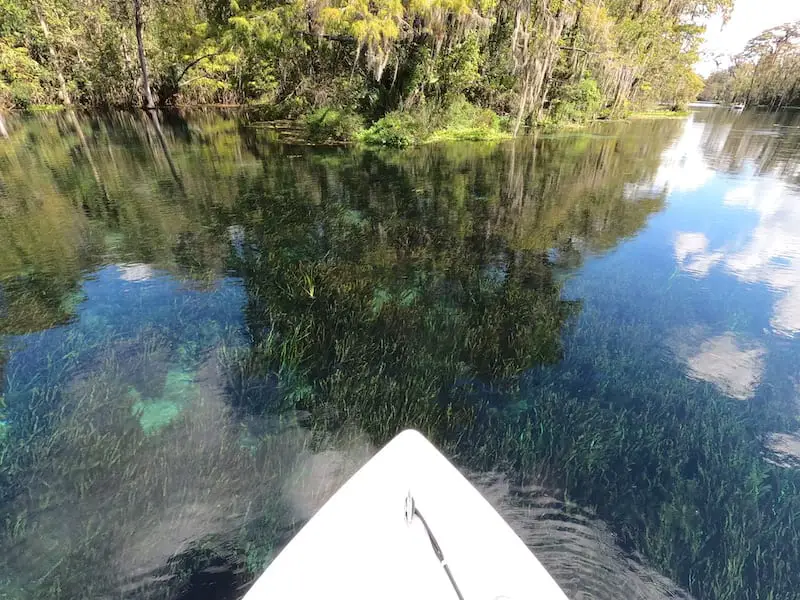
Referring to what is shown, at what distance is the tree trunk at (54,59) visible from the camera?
34.9 metres

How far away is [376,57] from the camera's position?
19.9 metres

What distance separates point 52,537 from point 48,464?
987 mm

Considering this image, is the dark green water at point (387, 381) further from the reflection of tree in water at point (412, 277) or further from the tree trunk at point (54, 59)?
the tree trunk at point (54, 59)

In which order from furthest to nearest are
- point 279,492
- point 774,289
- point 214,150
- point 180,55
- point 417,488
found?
point 180,55 < point 214,150 < point 774,289 < point 279,492 < point 417,488

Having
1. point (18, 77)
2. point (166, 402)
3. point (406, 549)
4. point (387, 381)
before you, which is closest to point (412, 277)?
point (387, 381)

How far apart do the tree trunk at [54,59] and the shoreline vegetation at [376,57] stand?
0.10 meters

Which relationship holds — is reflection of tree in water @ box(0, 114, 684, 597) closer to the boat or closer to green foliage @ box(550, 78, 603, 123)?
the boat

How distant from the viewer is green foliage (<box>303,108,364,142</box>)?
2408 centimetres

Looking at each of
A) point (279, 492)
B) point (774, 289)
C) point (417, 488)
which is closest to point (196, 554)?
point (279, 492)

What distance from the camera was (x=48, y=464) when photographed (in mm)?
4133

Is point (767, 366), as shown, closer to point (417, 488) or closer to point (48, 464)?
point (417, 488)

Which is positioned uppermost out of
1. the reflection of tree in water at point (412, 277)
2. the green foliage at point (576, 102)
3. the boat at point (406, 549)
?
the green foliage at point (576, 102)

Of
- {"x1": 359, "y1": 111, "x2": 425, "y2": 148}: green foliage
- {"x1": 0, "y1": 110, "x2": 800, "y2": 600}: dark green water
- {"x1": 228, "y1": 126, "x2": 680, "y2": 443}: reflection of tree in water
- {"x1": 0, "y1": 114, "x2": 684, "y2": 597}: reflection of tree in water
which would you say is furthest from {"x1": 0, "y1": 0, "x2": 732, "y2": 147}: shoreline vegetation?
{"x1": 0, "y1": 110, "x2": 800, "y2": 600}: dark green water

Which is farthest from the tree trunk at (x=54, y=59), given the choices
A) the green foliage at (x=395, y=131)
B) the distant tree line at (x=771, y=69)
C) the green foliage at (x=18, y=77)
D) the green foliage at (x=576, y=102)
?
the distant tree line at (x=771, y=69)
